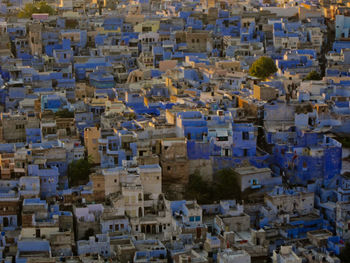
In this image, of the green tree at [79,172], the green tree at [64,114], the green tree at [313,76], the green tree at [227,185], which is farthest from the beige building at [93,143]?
the green tree at [313,76]

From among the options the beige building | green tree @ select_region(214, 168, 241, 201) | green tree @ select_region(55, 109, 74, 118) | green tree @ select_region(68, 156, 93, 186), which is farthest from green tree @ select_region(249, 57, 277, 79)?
green tree @ select_region(68, 156, 93, 186)

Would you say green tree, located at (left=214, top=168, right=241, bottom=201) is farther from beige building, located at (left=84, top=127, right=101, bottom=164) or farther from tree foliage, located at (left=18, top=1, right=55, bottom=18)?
tree foliage, located at (left=18, top=1, right=55, bottom=18)

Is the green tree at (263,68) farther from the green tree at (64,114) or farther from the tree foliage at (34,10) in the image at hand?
the tree foliage at (34,10)

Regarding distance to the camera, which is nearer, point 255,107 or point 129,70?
point 255,107

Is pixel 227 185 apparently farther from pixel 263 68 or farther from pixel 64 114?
pixel 263 68

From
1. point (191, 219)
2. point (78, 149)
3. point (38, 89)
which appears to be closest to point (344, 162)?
point (191, 219)

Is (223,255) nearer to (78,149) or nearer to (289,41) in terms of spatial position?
(78,149)
